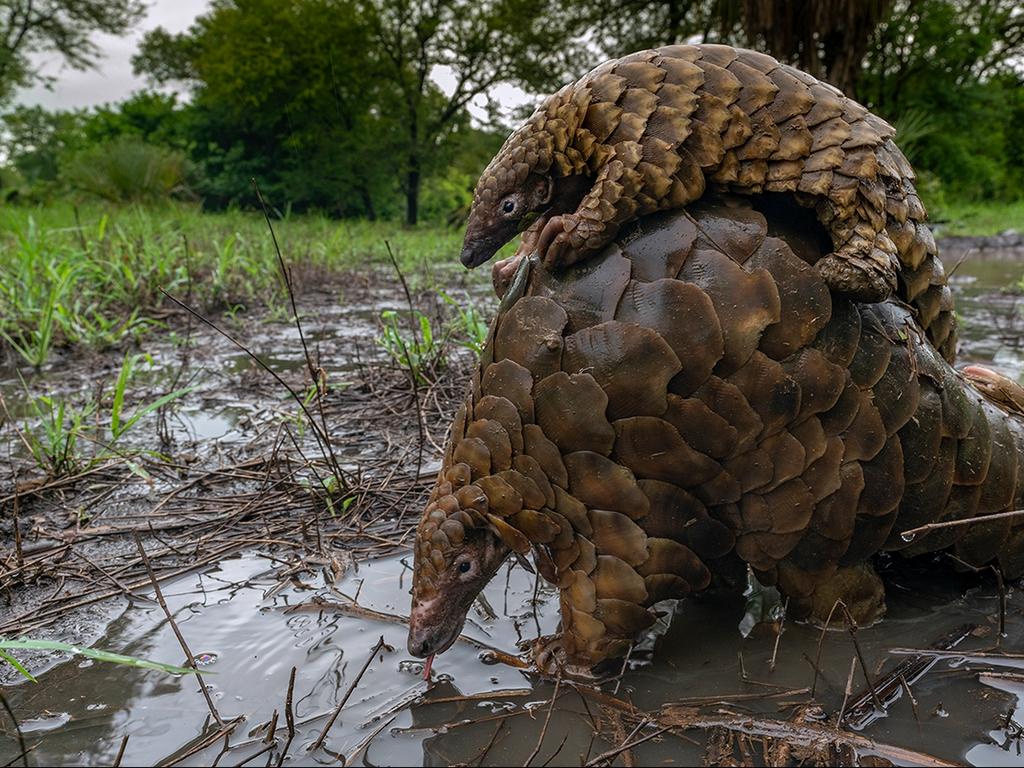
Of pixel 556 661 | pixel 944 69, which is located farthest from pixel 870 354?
pixel 944 69

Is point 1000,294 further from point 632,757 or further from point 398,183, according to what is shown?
point 398,183

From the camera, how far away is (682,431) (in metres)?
1.42

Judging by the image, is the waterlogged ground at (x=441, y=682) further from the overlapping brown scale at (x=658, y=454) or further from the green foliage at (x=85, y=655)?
the overlapping brown scale at (x=658, y=454)

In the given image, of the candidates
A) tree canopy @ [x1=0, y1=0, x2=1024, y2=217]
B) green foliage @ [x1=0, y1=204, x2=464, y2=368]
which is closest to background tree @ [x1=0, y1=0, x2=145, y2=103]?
tree canopy @ [x1=0, y1=0, x2=1024, y2=217]

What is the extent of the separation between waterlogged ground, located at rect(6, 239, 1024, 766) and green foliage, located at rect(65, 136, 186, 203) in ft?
45.0

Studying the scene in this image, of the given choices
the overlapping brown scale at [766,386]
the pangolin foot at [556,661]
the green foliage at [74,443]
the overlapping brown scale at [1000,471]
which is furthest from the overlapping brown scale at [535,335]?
the green foliage at [74,443]

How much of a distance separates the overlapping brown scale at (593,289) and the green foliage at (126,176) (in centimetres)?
1423

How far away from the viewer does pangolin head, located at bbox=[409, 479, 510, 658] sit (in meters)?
1.56

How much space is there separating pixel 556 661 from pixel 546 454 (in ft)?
1.44

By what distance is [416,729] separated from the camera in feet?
4.59

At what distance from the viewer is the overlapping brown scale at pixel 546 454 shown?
146cm

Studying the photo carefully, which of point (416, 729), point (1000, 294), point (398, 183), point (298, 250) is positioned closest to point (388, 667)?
point (416, 729)

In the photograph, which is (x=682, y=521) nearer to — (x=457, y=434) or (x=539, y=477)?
(x=539, y=477)

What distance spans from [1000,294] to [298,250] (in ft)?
23.6
